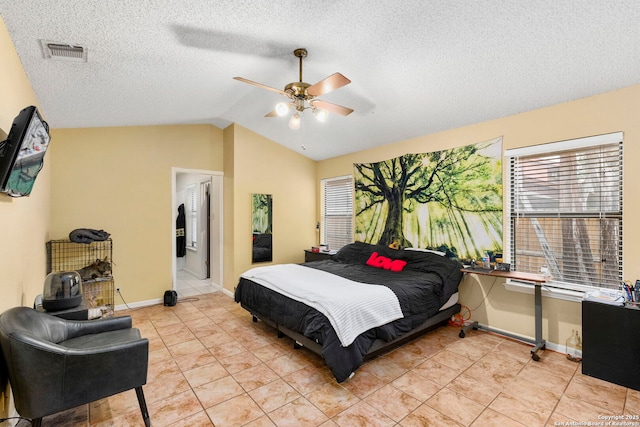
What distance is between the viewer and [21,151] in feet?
6.04

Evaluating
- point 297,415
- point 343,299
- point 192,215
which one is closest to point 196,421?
point 297,415

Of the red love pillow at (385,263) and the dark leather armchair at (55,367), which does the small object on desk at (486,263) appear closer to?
the red love pillow at (385,263)

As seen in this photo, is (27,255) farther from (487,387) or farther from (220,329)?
(487,387)

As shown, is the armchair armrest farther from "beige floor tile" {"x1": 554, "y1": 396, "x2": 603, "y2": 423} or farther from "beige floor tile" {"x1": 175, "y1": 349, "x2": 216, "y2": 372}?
"beige floor tile" {"x1": 554, "y1": 396, "x2": 603, "y2": 423}

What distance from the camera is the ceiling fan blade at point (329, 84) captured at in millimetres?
2208

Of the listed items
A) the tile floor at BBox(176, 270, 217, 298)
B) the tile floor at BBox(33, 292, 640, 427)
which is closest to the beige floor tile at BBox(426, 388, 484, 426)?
the tile floor at BBox(33, 292, 640, 427)

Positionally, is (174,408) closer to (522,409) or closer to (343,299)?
(343,299)

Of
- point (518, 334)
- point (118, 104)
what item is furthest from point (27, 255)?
point (518, 334)

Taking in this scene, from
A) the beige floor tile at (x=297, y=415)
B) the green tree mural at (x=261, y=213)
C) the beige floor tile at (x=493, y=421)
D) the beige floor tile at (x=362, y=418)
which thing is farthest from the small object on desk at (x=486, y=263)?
the green tree mural at (x=261, y=213)

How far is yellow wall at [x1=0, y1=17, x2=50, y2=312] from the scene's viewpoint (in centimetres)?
188

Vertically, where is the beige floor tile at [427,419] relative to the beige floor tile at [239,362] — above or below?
below

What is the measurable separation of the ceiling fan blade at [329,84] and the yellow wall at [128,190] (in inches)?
133

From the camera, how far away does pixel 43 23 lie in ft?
6.30

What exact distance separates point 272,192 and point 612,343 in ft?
15.8
